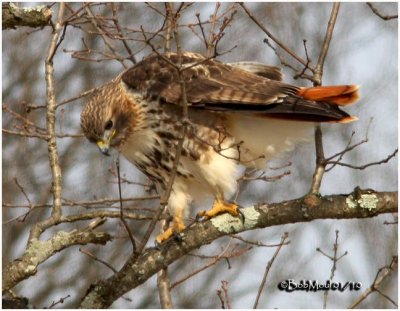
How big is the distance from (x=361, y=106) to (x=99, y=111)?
15.6ft

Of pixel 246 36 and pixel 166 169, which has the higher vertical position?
pixel 246 36

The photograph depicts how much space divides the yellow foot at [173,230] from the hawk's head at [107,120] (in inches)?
22.6

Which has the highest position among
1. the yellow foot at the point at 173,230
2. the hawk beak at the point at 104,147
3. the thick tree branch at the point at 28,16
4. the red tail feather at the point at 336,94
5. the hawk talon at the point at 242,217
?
the thick tree branch at the point at 28,16

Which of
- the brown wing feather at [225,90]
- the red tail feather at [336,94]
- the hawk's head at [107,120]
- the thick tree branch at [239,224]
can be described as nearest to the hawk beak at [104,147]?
the hawk's head at [107,120]

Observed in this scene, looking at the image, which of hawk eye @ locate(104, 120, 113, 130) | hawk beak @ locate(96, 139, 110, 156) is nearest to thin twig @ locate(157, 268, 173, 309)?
hawk beak @ locate(96, 139, 110, 156)

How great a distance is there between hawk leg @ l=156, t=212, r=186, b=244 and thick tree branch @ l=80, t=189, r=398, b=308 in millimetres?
212

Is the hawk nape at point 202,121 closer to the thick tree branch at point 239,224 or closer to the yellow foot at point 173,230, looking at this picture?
the yellow foot at point 173,230

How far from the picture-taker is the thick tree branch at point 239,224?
16.6ft

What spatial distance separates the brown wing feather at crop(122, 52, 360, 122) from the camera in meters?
5.48

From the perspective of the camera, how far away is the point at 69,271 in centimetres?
925

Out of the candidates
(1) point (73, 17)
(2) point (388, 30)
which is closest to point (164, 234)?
(1) point (73, 17)

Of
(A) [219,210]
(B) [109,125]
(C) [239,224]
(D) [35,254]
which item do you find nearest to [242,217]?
(C) [239,224]

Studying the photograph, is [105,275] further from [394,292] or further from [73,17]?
[73,17]

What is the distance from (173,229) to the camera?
230 inches
